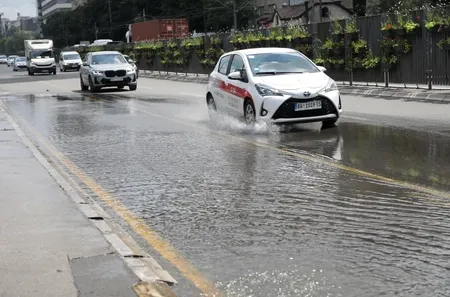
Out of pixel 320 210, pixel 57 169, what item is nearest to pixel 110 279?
pixel 320 210

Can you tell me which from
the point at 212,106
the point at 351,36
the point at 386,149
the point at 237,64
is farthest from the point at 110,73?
the point at 386,149

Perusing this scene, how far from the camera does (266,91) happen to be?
45.6 feet

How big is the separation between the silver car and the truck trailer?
30688 mm

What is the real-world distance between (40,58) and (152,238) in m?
58.2

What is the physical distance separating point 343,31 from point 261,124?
510 inches

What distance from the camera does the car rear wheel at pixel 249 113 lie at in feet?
47.2

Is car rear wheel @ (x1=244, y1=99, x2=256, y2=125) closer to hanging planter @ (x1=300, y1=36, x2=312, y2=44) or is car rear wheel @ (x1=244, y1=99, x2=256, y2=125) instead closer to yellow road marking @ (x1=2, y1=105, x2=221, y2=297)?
yellow road marking @ (x1=2, y1=105, x2=221, y2=297)

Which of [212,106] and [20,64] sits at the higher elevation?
[20,64]

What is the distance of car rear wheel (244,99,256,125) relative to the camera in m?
14.4

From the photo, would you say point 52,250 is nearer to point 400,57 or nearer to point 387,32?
point 400,57

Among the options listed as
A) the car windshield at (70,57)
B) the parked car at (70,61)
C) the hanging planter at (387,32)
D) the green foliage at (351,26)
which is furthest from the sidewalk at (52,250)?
the car windshield at (70,57)

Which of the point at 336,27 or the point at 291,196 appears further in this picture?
the point at 336,27

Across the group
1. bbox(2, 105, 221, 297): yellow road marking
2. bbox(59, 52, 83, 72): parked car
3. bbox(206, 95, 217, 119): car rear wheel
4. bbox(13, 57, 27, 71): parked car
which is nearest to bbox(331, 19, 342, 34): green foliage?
bbox(206, 95, 217, 119): car rear wheel

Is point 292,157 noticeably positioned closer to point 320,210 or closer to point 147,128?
point 320,210
